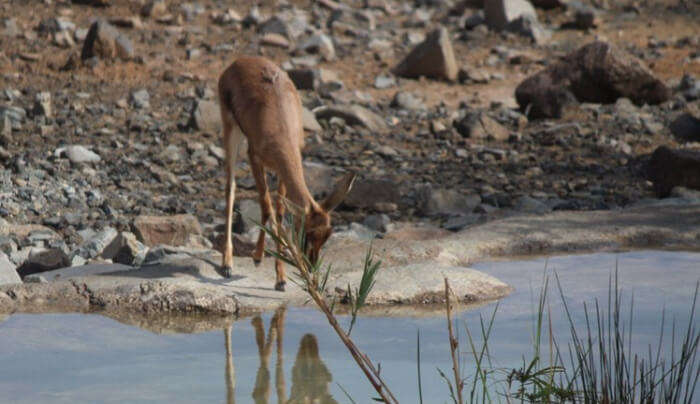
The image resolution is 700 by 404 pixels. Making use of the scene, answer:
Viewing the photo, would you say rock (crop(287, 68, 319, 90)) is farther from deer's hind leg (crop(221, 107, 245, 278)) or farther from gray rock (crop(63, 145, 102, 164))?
deer's hind leg (crop(221, 107, 245, 278))

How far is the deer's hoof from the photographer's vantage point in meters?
6.70

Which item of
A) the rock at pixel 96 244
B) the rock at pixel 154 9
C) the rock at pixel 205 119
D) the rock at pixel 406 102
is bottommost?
the rock at pixel 96 244

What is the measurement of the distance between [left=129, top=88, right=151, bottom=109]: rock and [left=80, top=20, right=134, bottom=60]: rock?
1366 mm

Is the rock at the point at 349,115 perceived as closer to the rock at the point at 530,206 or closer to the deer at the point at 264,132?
the rock at the point at 530,206

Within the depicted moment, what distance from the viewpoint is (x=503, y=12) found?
64.5 ft

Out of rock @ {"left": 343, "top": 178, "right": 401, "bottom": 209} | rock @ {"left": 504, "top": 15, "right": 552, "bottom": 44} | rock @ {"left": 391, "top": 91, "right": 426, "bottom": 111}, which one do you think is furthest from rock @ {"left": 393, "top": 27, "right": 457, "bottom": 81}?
rock @ {"left": 343, "top": 178, "right": 401, "bottom": 209}

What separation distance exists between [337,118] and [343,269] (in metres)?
6.57

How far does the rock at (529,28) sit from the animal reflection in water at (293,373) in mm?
14294

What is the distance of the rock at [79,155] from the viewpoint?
35.4ft

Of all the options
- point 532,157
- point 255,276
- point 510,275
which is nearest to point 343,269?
point 255,276

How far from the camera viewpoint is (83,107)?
506 inches

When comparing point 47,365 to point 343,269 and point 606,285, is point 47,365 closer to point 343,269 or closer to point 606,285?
point 343,269

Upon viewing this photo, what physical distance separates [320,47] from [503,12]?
4.43 meters

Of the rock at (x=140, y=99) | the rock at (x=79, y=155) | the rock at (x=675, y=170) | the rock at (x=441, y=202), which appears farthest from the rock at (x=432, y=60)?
the rock at (x=79, y=155)
